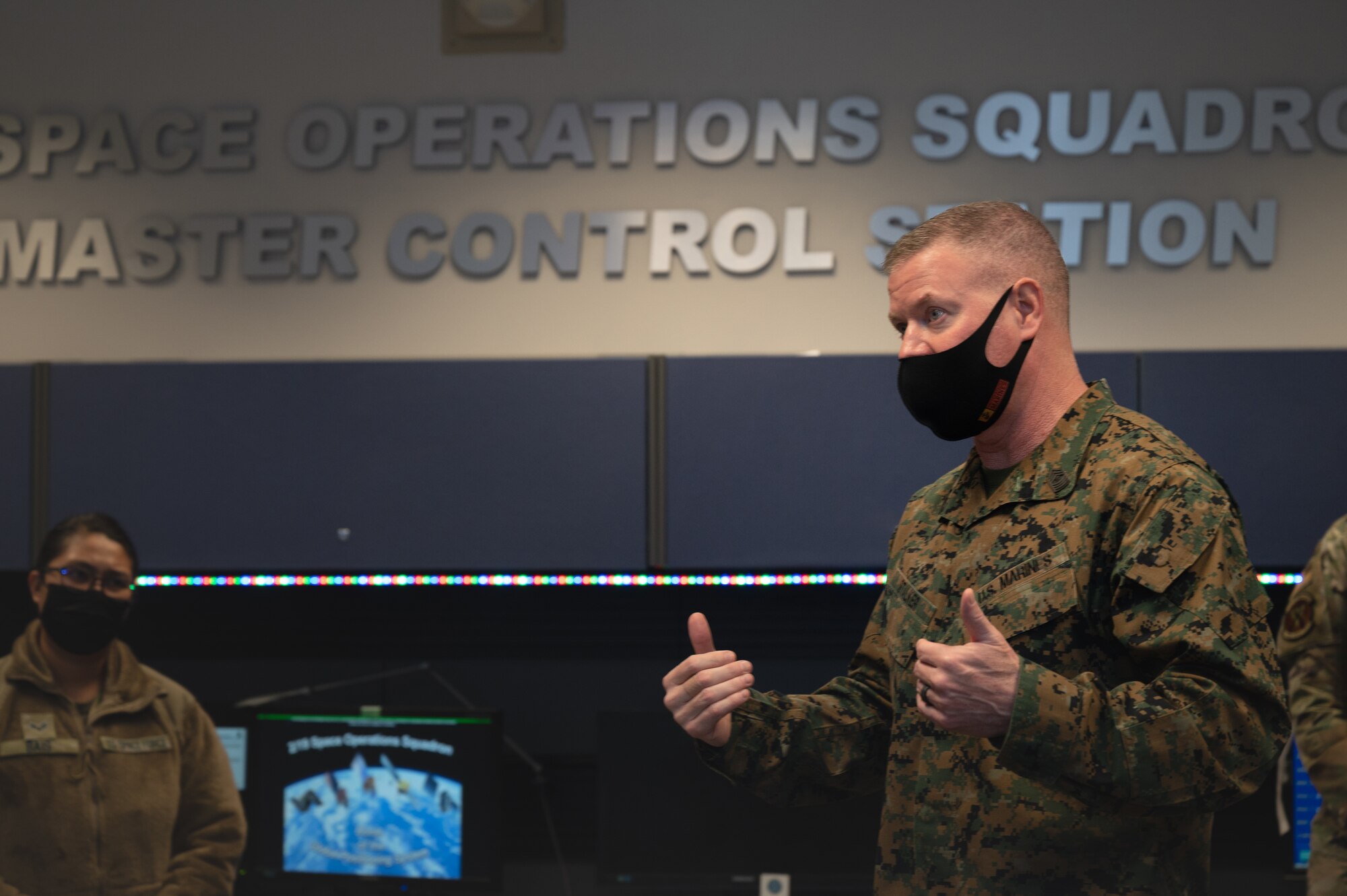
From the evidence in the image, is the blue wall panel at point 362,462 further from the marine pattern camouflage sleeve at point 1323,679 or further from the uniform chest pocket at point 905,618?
the marine pattern camouflage sleeve at point 1323,679

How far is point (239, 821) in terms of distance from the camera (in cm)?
268

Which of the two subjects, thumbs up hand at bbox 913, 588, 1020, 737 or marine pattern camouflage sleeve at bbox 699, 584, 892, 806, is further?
marine pattern camouflage sleeve at bbox 699, 584, 892, 806

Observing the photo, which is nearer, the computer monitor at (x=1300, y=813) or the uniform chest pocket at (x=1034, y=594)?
the uniform chest pocket at (x=1034, y=594)

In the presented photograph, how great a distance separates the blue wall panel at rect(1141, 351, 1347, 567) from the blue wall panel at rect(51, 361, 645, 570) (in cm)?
107

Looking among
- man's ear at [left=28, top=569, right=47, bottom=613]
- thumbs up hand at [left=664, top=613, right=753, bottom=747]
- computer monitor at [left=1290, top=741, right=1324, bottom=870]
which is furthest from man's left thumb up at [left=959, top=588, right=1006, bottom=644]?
man's ear at [left=28, top=569, right=47, bottom=613]

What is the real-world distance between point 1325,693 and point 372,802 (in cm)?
203

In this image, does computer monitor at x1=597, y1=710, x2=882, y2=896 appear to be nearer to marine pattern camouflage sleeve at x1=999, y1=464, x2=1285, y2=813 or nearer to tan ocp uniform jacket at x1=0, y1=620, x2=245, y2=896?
tan ocp uniform jacket at x1=0, y1=620, x2=245, y2=896

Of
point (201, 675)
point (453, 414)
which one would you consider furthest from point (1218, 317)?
point (201, 675)

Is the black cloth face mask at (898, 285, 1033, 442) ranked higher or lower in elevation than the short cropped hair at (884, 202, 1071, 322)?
lower

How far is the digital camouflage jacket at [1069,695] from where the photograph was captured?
43.3 inches

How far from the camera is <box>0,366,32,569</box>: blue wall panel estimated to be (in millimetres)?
2709

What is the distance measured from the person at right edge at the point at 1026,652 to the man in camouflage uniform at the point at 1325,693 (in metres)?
0.07

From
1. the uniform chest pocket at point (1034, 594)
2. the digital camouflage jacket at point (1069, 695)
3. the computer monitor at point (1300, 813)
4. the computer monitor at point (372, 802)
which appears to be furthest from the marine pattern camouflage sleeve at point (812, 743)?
the computer monitor at point (1300, 813)

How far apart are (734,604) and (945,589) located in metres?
1.61
